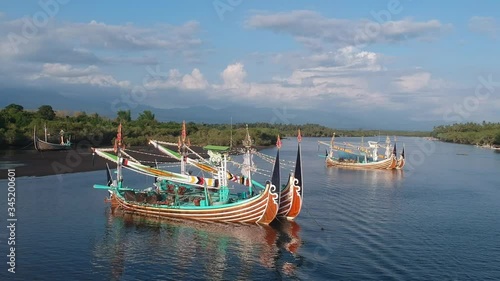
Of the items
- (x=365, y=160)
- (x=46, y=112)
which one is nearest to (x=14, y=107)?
(x=46, y=112)

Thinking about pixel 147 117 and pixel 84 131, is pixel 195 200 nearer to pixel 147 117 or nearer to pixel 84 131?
pixel 84 131

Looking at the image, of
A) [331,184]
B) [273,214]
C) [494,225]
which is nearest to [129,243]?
[273,214]

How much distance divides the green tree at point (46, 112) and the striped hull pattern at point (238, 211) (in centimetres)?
7801

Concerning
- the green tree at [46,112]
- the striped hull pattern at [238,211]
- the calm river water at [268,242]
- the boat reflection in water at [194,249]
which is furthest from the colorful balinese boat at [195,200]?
the green tree at [46,112]

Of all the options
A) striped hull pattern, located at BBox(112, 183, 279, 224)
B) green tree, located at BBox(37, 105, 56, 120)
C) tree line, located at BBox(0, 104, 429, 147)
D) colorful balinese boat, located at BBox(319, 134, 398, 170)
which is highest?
green tree, located at BBox(37, 105, 56, 120)

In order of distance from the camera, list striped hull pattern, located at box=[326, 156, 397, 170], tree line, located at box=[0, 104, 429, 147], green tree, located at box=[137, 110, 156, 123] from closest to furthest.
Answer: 1. striped hull pattern, located at box=[326, 156, 397, 170]
2. tree line, located at box=[0, 104, 429, 147]
3. green tree, located at box=[137, 110, 156, 123]

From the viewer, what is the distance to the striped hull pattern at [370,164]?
59.5m

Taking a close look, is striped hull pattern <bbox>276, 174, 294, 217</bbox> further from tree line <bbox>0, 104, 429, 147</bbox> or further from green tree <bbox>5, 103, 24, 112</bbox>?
green tree <bbox>5, 103, 24, 112</bbox>

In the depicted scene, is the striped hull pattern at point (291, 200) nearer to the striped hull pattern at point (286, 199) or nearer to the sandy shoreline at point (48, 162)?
the striped hull pattern at point (286, 199)

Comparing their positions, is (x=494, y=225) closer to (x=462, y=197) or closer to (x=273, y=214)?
(x=462, y=197)

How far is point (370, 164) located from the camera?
61.0m

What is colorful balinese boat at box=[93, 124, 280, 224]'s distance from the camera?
26312 millimetres

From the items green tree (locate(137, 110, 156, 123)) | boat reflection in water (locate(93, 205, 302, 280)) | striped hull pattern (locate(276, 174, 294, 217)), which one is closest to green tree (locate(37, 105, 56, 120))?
green tree (locate(137, 110, 156, 123))

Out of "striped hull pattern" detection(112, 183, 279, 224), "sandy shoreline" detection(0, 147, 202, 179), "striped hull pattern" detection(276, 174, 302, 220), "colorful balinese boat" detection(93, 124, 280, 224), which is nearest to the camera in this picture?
"striped hull pattern" detection(112, 183, 279, 224)
